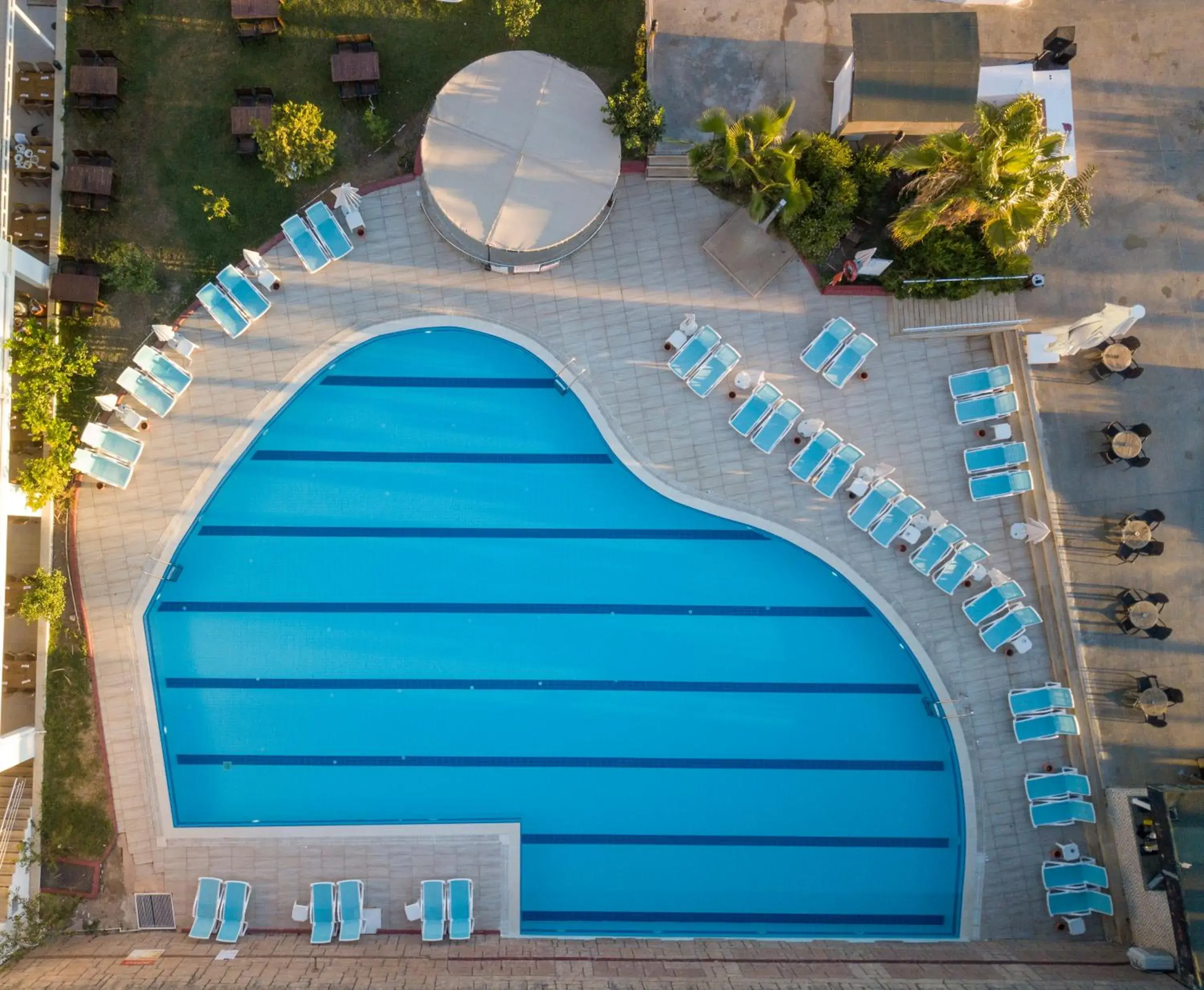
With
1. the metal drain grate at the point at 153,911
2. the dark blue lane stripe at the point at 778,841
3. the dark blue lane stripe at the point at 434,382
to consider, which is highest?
the dark blue lane stripe at the point at 434,382

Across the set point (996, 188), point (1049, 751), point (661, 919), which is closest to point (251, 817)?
point (661, 919)

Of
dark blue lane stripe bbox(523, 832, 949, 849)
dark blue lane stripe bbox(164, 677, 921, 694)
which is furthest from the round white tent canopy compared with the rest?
dark blue lane stripe bbox(523, 832, 949, 849)

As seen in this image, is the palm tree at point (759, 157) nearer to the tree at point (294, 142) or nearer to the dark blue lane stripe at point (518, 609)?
the tree at point (294, 142)

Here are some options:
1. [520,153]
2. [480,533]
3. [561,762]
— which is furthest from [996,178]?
[561,762]

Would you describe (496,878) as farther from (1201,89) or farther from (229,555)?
(1201,89)

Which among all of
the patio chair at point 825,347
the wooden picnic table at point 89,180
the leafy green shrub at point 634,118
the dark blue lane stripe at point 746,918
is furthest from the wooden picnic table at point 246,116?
the dark blue lane stripe at point 746,918

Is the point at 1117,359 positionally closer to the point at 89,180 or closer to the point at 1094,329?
the point at 1094,329
